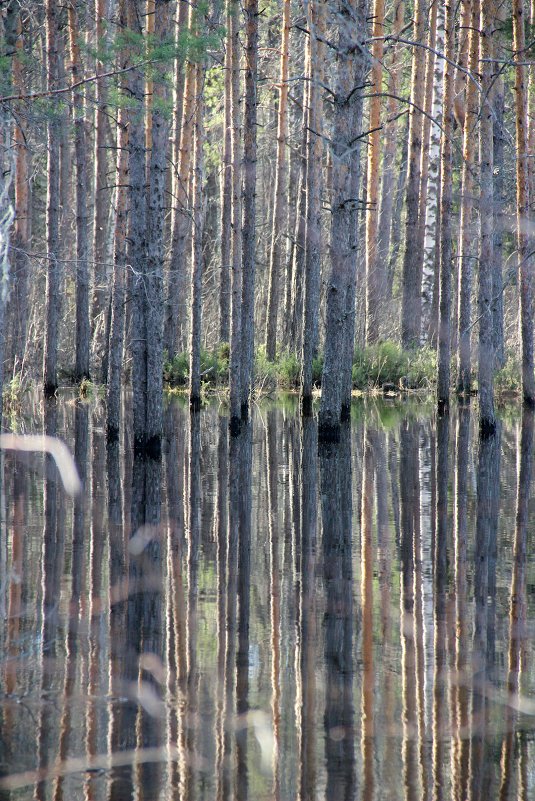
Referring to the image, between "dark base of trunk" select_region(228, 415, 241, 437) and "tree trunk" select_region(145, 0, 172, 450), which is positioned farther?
"dark base of trunk" select_region(228, 415, 241, 437)

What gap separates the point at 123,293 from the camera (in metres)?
17.0

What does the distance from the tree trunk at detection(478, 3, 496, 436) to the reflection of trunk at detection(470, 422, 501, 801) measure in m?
4.10

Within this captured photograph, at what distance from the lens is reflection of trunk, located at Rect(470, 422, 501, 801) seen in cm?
444

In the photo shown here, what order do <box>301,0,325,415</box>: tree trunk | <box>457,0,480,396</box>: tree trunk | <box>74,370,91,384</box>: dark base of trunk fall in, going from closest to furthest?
<box>457,0,480,396</box>: tree trunk, <box>301,0,325,415</box>: tree trunk, <box>74,370,91,384</box>: dark base of trunk

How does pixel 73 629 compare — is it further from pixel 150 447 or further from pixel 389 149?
pixel 389 149

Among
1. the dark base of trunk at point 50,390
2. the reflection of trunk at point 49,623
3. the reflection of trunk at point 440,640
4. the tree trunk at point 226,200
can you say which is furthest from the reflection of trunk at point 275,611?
the dark base of trunk at point 50,390

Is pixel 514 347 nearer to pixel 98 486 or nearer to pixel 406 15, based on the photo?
pixel 406 15

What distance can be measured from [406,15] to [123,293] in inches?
700

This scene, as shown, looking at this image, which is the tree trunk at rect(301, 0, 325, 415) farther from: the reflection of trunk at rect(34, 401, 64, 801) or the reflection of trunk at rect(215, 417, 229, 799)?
the reflection of trunk at rect(34, 401, 64, 801)

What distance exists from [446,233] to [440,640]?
16.8m

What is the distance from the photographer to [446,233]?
22156 millimetres

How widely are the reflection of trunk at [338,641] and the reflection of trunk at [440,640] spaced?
0.32 meters

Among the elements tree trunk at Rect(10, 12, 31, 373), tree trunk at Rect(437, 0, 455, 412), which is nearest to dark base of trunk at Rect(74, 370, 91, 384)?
tree trunk at Rect(10, 12, 31, 373)

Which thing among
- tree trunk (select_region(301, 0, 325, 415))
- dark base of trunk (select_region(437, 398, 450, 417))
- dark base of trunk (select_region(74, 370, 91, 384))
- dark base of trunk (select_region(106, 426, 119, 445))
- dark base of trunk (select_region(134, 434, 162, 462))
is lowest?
dark base of trunk (select_region(134, 434, 162, 462))
